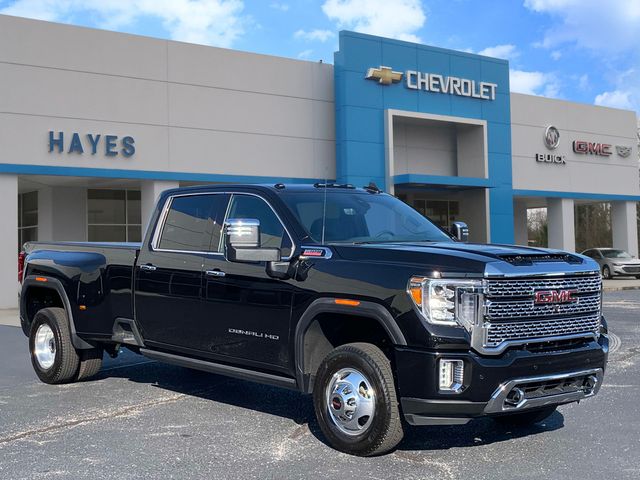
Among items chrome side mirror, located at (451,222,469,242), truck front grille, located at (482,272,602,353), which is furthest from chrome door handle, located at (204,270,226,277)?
truck front grille, located at (482,272,602,353)

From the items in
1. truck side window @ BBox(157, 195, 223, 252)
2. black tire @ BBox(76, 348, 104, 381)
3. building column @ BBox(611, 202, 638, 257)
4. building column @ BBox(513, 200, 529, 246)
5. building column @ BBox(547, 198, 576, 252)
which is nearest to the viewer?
truck side window @ BBox(157, 195, 223, 252)

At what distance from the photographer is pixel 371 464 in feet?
17.3

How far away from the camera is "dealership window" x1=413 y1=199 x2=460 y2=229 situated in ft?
108

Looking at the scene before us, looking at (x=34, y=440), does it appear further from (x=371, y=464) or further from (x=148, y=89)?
(x=148, y=89)

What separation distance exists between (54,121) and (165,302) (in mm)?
15112

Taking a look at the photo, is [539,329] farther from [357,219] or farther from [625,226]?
[625,226]

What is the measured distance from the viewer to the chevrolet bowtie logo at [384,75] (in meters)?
25.6

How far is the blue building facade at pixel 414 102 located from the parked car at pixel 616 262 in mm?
5747

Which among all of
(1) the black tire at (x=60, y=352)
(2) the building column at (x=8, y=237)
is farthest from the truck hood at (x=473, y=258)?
(2) the building column at (x=8, y=237)

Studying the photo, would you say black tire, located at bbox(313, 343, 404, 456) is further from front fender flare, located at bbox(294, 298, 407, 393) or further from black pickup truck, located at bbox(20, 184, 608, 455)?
front fender flare, located at bbox(294, 298, 407, 393)

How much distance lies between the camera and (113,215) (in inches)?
995

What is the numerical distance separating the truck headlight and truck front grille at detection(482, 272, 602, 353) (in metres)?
0.08

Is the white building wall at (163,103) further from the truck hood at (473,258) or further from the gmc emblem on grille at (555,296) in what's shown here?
the gmc emblem on grille at (555,296)

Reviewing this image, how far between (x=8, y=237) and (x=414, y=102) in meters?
14.2
